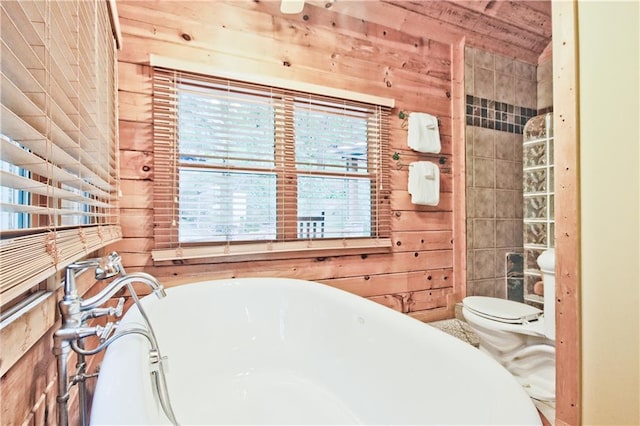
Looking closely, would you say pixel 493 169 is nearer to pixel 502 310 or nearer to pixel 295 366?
pixel 502 310

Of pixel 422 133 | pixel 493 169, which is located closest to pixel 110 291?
pixel 422 133

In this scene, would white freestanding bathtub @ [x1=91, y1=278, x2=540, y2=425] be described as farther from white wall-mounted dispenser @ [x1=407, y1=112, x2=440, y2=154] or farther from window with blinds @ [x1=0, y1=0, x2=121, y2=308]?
white wall-mounted dispenser @ [x1=407, y1=112, x2=440, y2=154]

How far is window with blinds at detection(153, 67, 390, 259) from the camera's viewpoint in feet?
5.88

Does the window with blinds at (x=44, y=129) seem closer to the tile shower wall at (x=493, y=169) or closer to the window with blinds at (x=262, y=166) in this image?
the window with blinds at (x=262, y=166)

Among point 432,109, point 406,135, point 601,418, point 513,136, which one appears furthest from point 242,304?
point 513,136

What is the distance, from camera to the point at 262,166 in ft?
6.56

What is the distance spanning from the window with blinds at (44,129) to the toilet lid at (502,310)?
2055mm

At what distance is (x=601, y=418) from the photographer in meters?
0.87

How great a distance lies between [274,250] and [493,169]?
1.92 m

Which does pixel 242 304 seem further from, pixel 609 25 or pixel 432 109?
pixel 432 109

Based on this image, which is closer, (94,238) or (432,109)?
(94,238)

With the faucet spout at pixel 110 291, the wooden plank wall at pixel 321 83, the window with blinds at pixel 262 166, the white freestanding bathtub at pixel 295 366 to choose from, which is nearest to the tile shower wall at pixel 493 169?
the wooden plank wall at pixel 321 83

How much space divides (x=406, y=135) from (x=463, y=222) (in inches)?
32.9

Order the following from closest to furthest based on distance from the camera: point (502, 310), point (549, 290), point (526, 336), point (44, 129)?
point (44, 129)
point (549, 290)
point (526, 336)
point (502, 310)
